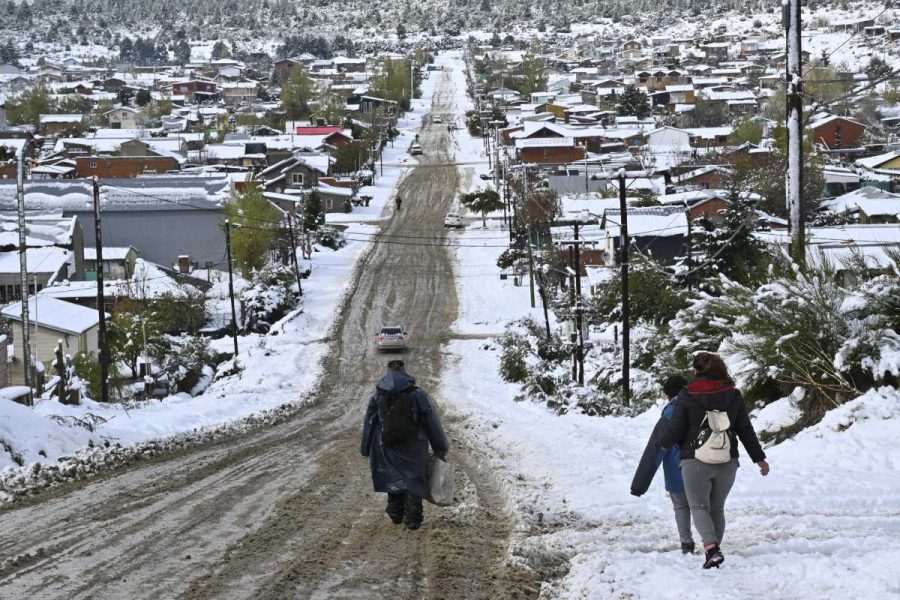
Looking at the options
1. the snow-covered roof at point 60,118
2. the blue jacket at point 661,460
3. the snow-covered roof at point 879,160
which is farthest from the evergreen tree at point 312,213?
the snow-covered roof at point 60,118

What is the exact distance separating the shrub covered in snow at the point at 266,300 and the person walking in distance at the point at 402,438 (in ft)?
131

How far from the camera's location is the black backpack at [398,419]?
28.5 ft

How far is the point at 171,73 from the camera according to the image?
7608 inches

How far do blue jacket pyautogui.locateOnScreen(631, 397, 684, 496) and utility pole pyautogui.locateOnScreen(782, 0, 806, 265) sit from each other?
32.8 ft

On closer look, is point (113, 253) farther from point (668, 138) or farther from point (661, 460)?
point (661, 460)

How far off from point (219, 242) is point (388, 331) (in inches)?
1126

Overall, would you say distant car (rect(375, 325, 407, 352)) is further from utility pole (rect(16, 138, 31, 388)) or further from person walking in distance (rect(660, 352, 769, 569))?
person walking in distance (rect(660, 352, 769, 569))

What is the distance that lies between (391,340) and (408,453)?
1244 inches

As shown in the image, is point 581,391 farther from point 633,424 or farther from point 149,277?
point 149,277

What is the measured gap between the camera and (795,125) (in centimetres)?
1716

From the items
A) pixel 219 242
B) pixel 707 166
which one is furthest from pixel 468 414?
pixel 707 166

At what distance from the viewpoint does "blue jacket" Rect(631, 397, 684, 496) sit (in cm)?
716

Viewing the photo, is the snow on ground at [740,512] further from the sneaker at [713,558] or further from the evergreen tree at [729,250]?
the evergreen tree at [729,250]

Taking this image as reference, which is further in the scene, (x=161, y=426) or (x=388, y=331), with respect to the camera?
(x=388, y=331)
